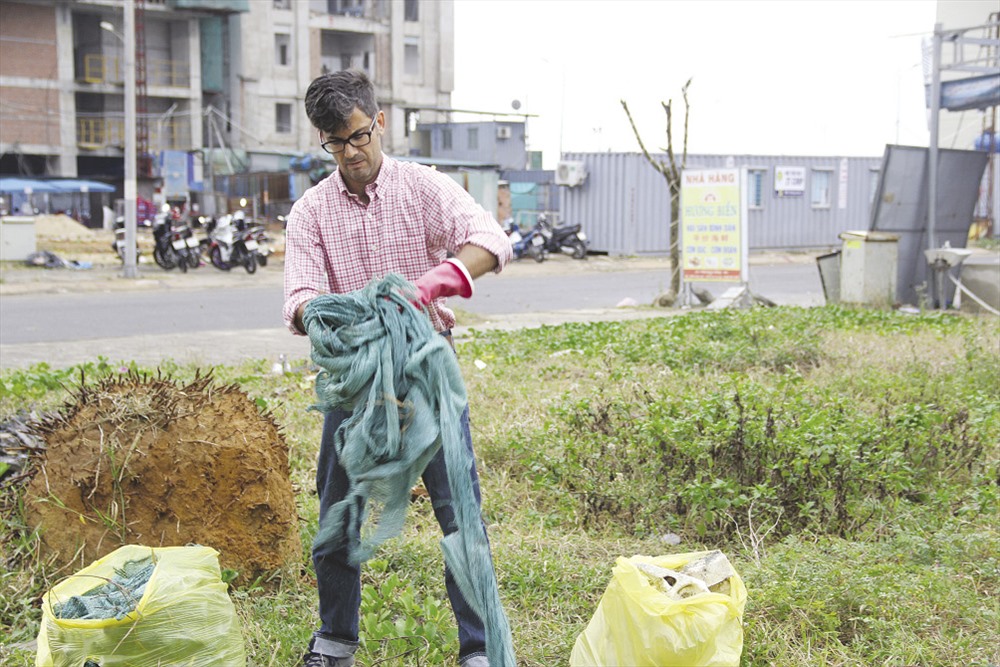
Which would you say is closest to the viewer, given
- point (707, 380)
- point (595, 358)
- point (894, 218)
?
point (707, 380)

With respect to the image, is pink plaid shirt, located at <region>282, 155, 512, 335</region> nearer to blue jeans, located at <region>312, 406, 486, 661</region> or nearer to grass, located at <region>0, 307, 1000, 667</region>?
blue jeans, located at <region>312, 406, 486, 661</region>

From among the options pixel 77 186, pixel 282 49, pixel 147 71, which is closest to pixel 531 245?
pixel 77 186

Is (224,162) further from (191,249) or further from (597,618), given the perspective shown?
(597,618)

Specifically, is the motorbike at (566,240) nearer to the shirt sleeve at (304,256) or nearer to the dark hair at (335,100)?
the shirt sleeve at (304,256)

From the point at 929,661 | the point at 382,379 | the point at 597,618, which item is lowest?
the point at 929,661

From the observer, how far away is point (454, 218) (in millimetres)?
3199

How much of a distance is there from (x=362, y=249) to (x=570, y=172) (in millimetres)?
23821

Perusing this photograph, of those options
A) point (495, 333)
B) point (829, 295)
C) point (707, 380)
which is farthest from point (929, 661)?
point (829, 295)

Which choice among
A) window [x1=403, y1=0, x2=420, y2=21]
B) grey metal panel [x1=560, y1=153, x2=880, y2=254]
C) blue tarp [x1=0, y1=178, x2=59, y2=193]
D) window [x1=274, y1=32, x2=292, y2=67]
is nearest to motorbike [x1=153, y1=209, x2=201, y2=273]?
grey metal panel [x1=560, y1=153, x2=880, y2=254]

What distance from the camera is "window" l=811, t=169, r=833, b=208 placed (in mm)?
30180

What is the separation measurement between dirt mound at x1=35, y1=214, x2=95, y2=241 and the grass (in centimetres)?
2515

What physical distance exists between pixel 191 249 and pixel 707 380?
15757mm

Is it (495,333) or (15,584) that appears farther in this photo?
(495,333)

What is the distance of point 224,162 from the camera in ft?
134
